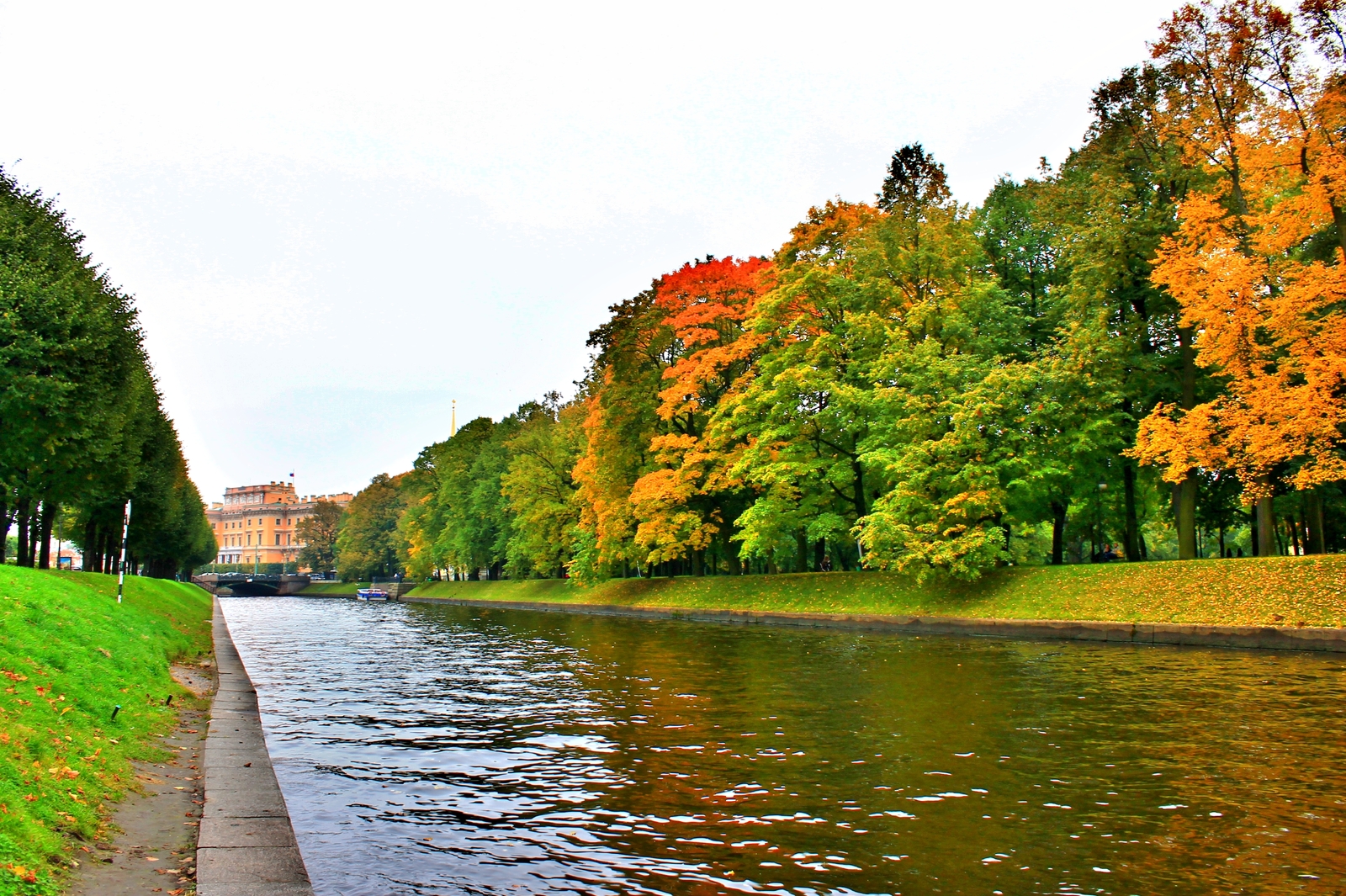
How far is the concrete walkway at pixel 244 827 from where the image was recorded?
716 centimetres

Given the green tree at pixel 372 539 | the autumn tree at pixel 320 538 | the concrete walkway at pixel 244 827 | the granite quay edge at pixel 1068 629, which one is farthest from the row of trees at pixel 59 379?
the autumn tree at pixel 320 538

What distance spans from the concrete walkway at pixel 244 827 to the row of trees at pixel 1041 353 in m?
28.1

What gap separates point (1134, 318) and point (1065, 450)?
5946mm

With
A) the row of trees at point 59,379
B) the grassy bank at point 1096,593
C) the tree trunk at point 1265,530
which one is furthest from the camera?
the tree trunk at point 1265,530

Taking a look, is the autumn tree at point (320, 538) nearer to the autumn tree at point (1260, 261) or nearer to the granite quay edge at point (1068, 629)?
the granite quay edge at point (1068, 629)

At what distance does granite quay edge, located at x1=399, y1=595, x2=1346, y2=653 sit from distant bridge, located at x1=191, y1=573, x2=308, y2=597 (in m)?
118

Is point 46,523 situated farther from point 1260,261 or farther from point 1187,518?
point 1260,261

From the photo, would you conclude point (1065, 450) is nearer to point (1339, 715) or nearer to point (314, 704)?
point (1339, 715)

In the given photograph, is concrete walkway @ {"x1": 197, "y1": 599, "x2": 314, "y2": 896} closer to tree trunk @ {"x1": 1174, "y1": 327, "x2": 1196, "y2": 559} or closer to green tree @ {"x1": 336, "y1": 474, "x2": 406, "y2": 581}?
tree trunk @ {"x1": 1174, "y1": 327, "x2": 1196, "y2": 559}

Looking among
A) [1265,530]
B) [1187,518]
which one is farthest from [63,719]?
[1187,518]

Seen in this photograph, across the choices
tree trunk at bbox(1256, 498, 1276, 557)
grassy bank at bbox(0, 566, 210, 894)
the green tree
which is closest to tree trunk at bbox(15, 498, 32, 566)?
grassy bank at bbox(0, 566, 210, 894)

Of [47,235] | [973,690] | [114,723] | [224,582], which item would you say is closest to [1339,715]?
[973,690]

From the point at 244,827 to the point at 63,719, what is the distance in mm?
3724

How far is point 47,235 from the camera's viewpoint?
36312 millimetres
